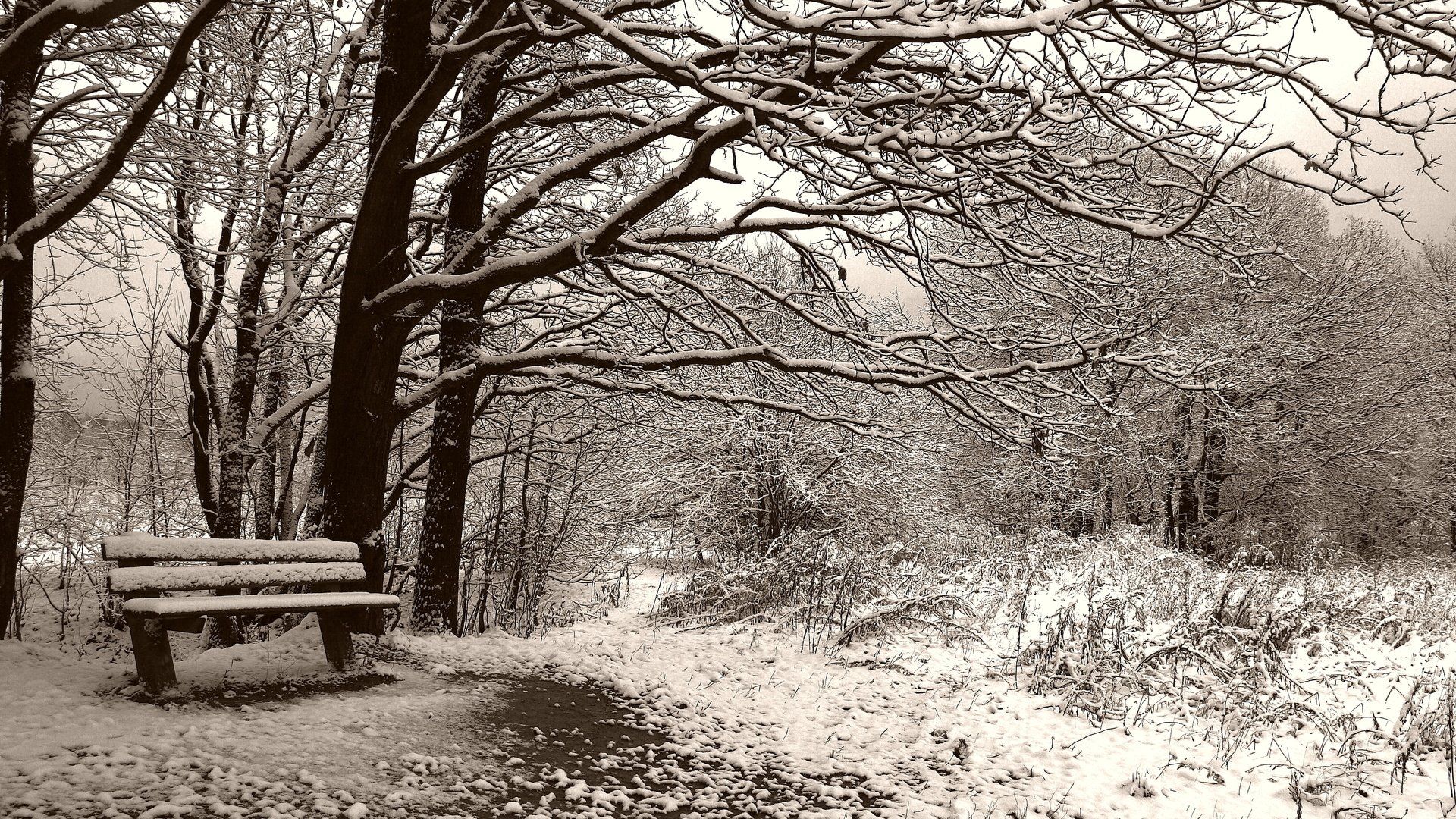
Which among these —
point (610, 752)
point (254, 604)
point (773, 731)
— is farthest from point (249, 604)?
point (773, 731)

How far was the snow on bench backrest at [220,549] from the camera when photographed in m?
4.61

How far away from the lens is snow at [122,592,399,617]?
172 inches

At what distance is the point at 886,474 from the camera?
16.5 meters

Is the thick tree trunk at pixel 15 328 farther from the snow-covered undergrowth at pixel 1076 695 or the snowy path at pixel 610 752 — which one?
the snow-covered undergrowth at pixel 1076 695

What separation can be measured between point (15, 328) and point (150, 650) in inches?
137

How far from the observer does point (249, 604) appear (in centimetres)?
469

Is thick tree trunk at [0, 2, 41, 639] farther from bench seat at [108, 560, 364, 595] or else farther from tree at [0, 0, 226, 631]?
bench seat at [108, 560, 364, 595]

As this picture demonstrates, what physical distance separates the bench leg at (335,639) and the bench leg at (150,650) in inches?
38.9

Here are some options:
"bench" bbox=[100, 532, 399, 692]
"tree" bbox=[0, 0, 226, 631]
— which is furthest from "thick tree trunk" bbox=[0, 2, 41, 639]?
"bench" bbox=[100, 532, 399, 692]

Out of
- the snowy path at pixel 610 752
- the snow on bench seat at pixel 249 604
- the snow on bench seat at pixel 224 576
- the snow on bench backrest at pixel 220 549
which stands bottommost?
the snowy path at pixel 610 752

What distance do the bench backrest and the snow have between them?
0.26 feet

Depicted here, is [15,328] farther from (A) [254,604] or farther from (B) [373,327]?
(A) [254,604]

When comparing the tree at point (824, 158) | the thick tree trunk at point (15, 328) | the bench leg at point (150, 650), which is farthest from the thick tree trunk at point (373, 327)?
the thick tree trunk at point (15, 328)

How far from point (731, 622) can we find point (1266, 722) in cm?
528
